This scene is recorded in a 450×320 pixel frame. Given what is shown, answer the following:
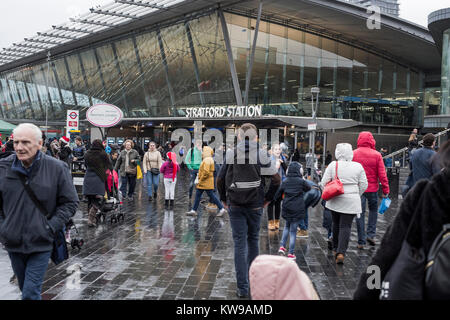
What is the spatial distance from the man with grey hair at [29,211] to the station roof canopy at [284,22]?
72.9 ft

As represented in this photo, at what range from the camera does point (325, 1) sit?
81.3 ft

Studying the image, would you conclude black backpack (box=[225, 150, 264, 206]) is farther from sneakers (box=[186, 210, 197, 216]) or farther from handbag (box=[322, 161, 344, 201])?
sneakers (box=[186, 210, 197, 216])

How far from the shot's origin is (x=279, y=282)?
6.94 feet

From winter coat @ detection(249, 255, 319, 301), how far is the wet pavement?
8.83 feet

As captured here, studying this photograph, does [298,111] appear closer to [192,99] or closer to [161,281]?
[192,99]

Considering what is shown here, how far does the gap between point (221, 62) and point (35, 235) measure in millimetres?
24457

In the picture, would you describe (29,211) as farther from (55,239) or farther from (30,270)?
(30,270)

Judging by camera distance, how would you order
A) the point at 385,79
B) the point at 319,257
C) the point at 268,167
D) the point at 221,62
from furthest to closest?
1. the point at 385,79
2. the point at 221,62
3. the point at 319,257
4. the point at 268,167

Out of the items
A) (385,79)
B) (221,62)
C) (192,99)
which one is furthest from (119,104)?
(385,79)

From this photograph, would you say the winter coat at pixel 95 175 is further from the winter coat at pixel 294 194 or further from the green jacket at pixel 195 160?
the winter coat at pixel 294 194

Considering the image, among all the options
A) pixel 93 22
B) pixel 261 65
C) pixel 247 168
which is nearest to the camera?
pixel 247 168

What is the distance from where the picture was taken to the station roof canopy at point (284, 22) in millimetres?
25094

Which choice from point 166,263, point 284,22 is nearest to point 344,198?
point 166,263

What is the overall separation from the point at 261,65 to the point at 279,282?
26595 millimetres
